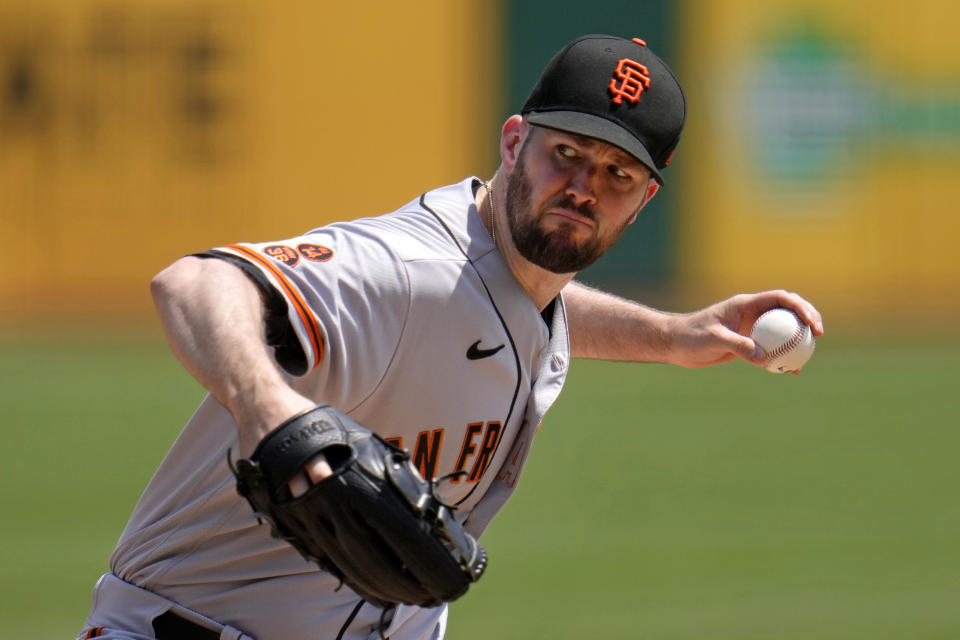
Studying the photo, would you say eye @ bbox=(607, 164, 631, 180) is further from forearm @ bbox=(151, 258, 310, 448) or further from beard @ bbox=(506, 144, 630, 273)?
forearm @ bbox=(151, 258, 310, 448)

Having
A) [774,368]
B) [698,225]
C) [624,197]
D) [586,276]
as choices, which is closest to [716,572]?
[774,368]

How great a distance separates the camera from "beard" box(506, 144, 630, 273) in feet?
8.75

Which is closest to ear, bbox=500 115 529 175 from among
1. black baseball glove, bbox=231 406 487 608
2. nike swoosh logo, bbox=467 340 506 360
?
nike swoosh logo, bbox=467 340 506 360

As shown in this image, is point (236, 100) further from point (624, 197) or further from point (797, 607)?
point (624, 197)

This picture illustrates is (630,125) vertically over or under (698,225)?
over

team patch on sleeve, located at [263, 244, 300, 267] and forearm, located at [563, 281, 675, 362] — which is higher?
team patch on sleeve, located at [263, 244, 300, 267]

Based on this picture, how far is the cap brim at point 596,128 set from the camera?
2598 millimetres

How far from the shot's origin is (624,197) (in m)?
2.74

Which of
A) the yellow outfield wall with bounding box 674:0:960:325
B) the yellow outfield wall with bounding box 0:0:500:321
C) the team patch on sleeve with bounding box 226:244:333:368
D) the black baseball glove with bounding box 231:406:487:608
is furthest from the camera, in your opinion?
the yellow outfield wall with bounding box 674:0:960:325

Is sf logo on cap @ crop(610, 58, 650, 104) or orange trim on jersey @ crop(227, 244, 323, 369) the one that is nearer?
orange trim on jersey @ crop(227, 244, 323, 369)

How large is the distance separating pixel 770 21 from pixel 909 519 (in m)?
8.62

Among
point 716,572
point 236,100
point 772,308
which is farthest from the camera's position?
point 236,100

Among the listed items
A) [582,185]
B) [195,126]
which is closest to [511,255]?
[582,185]

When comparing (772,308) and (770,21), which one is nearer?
(772,308)
